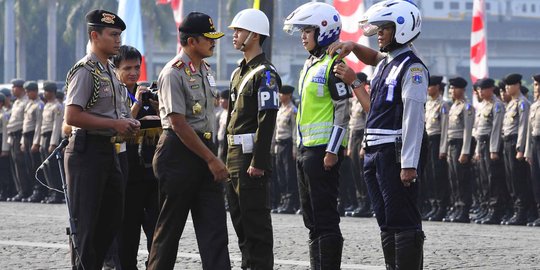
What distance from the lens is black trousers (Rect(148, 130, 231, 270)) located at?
7918 millimetres

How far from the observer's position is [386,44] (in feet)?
26.3

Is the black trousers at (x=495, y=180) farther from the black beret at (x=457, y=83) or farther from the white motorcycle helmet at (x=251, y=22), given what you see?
the white motorcycle helmet at (x=251, y=22)

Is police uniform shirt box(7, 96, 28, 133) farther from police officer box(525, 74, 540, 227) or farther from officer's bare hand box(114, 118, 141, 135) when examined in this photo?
officer's bare hand box(114, 118, 141, 135)

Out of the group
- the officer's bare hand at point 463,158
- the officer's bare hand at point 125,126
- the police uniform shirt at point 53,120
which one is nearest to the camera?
the officer's bare hand at point 125,126

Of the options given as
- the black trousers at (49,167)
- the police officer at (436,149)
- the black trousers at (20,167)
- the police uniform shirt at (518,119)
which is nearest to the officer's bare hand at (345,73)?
the police uniform shirt at (518,119)

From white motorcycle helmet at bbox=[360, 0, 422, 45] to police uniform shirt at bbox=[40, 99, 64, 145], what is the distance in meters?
13.6

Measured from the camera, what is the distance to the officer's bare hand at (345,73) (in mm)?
8469

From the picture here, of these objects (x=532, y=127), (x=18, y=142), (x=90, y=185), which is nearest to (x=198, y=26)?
(x=90, y=185)

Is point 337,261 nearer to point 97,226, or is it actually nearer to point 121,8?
point 97,226

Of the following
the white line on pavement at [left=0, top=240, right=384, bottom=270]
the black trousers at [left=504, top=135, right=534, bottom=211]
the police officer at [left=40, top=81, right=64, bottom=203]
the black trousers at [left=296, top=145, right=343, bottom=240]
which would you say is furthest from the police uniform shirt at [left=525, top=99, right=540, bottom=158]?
the police officer at [left=40, top=81, right=64, bottom=203]

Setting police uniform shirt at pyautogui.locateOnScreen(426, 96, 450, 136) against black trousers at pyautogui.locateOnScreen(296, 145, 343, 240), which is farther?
police uniform shirt at pyautogui.locateOnScreen(426, 96, 450, 136)

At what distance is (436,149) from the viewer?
1777 centimetres

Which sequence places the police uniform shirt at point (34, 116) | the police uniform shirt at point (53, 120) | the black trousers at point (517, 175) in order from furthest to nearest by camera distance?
the police uniform shirt at point (34, 116) → the police uniform shirt at point (53, 120) → the black trousers at point (517, 175)

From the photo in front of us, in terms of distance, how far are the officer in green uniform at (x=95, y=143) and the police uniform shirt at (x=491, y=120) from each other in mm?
9524
